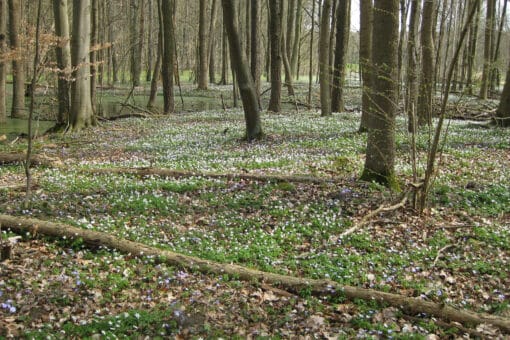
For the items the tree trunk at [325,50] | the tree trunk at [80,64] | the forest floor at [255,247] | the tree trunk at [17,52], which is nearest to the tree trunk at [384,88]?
the forest floor at [255,247]

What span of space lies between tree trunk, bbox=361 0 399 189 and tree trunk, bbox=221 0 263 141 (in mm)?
6629

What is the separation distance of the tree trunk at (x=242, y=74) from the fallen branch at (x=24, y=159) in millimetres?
6596

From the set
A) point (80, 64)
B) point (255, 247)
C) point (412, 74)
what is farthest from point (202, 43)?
point (255, 247)

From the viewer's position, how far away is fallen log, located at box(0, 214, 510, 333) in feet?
18.8

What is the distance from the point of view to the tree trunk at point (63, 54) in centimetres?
1947

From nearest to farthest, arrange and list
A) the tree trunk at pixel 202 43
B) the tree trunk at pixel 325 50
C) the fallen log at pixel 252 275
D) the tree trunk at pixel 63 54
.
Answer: the fallen log at pixel 252 275, the tree trunk at pixel 63 54, the tree trunk at pixel 325 50, the tree trunk at pixel 202 43

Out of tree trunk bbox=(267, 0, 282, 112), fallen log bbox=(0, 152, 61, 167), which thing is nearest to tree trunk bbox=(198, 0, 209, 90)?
tree trunk bbox=(267, 0, 282, 112)

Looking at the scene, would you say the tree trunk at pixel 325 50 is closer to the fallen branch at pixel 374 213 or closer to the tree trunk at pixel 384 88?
the tree trunk at pixel 384 88

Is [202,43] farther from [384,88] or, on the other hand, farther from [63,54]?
[384,88]

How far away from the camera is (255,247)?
7.48 metres

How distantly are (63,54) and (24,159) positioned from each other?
8655 mm

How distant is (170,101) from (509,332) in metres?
24.6

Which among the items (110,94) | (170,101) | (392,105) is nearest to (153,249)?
(392,105)

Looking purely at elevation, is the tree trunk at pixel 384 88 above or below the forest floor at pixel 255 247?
above
